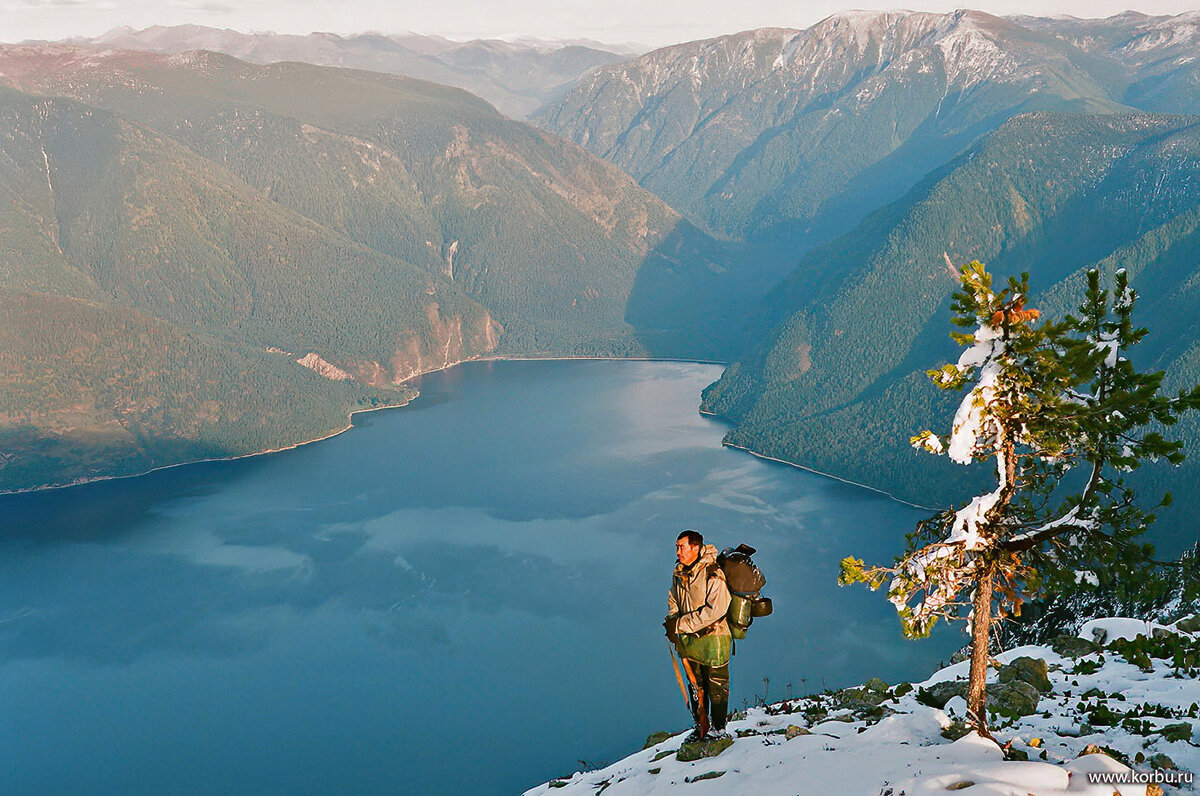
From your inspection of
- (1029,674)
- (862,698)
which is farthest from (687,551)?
(1029,674)

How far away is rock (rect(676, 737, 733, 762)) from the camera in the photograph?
2206cm

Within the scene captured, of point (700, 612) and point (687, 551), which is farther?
point (700, 612)

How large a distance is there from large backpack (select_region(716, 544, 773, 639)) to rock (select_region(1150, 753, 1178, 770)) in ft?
23.4

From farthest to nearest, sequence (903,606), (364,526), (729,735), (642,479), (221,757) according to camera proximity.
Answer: (642,479) < (364,526) < (221,757) < (729,735) < (903,606)

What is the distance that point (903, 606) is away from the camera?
18.9m

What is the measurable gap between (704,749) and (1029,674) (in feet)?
32.1

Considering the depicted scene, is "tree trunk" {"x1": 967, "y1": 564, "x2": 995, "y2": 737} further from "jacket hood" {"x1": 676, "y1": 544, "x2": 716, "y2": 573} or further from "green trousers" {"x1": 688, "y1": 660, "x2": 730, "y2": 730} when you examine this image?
"jacket hood" {"x1": 676, "y1": 544, "x2": 716, "y2": 573}

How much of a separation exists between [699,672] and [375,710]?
97.8 meters

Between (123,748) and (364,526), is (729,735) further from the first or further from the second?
(364,526)

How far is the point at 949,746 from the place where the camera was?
60.6 feet

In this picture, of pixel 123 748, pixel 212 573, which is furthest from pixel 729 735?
pixel 212 573

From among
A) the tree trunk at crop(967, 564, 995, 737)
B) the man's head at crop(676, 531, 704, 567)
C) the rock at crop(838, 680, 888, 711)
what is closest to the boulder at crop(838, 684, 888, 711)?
the rock at crop(838, 680, 888, 711)

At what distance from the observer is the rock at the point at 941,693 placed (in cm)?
2453

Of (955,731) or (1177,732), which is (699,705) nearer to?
(955,731)
